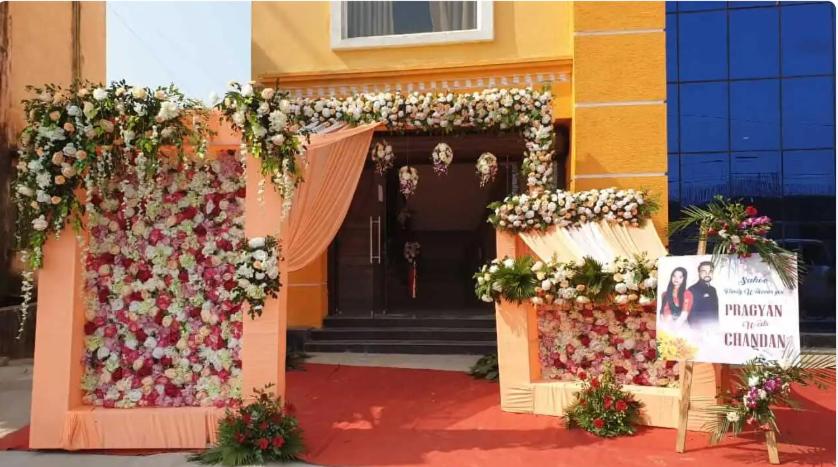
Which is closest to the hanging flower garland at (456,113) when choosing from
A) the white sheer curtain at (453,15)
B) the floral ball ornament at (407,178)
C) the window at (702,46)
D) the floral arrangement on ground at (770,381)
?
the floral ball ornament at (407,178)

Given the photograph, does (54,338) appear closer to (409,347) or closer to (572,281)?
(572,281)

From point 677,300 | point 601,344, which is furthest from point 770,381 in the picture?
point 601,344

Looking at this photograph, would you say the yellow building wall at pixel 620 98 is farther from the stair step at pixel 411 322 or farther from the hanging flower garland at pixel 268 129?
the hanging flower garland at pixel 268 129

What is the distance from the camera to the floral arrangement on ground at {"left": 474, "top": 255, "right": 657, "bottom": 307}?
4.49m

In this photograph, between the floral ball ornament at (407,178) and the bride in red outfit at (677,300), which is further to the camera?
the floral ball ornament at (407,178)

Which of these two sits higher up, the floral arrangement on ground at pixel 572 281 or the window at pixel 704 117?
the window at pixel 704 117

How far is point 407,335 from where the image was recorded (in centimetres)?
775

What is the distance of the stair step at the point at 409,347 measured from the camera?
7.50 metres

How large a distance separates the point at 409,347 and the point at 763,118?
17.5 ft

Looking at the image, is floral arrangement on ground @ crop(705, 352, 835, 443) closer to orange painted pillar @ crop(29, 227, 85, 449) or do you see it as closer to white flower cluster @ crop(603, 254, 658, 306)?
white flower cluster @ crop(603, 254, 658, 306)

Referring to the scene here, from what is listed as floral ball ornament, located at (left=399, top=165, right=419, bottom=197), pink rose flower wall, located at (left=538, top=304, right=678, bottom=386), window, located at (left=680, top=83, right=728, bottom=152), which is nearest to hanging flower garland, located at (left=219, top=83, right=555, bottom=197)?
floral ball ornament, located at (left=399, top=165, right=419, bottom=197)

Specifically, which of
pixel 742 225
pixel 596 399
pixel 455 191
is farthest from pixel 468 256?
pixel 742 225

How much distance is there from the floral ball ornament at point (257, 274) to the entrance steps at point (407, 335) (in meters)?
3.64

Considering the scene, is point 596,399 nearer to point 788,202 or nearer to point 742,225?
point 742,225
